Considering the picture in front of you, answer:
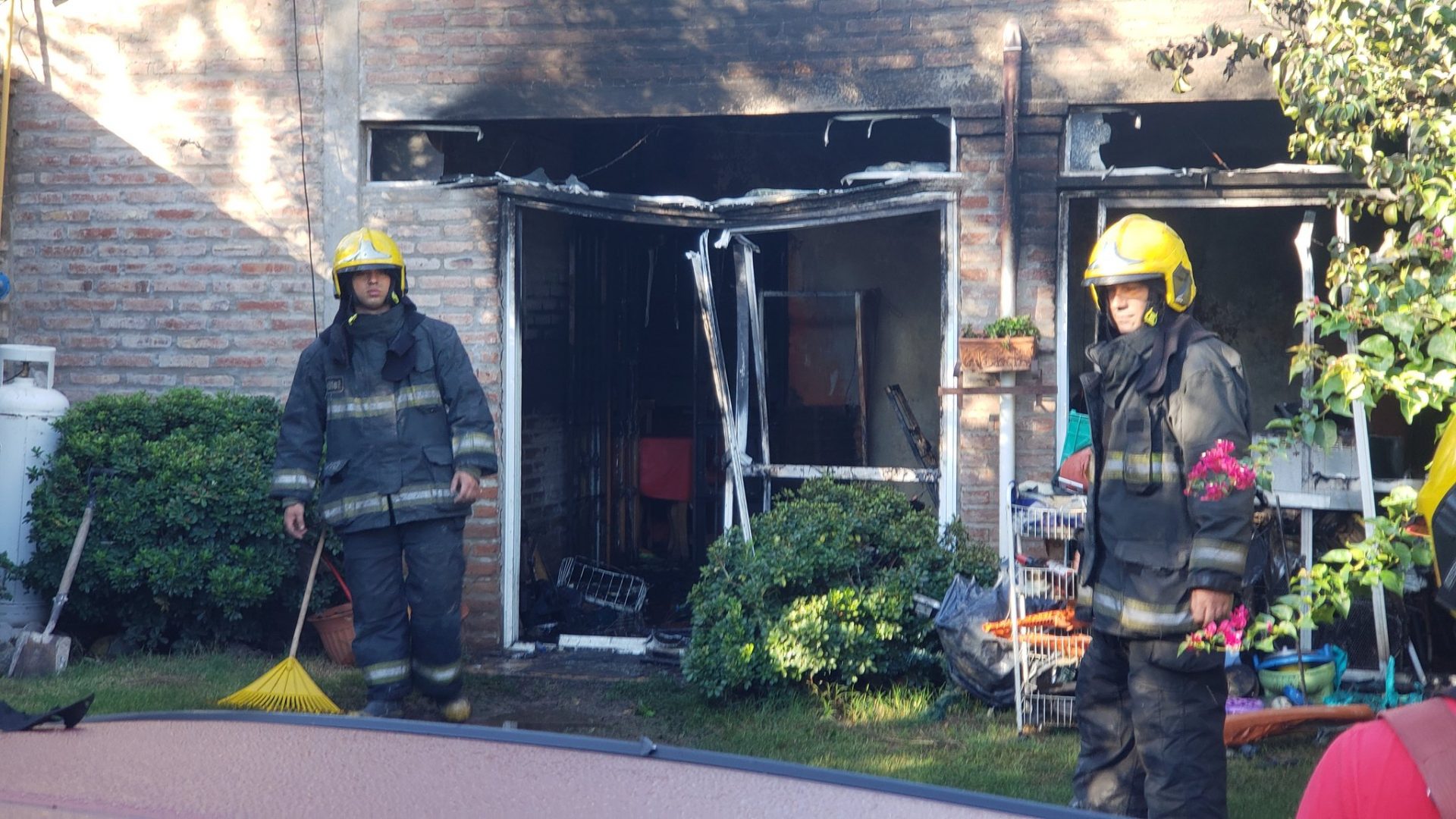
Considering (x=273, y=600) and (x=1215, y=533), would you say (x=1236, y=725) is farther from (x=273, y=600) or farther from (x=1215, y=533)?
(x=273, y=600)

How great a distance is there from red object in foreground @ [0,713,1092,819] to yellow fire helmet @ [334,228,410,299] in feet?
11.1

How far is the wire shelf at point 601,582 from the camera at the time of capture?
331 inches

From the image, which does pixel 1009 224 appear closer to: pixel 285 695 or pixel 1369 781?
pixel 285 695

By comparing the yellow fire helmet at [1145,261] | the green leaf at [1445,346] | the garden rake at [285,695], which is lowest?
the garden rake at [285,695]

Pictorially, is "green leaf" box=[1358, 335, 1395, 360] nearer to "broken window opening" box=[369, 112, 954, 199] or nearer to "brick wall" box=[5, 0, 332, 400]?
"broken window opening" box=[369, 112, 954, 199]

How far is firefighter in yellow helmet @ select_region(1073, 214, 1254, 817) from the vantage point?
3789 millimetres

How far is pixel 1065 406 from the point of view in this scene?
6.68 m

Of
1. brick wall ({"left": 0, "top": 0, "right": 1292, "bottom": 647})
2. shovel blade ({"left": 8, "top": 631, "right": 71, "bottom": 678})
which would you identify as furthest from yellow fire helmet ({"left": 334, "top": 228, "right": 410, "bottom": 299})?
shovel blade ({"left": 8, "top": 631, "right": 71, "bottom": 678})

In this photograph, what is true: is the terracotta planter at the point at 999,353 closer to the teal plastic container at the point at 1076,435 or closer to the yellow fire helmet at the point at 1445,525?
the teal plastic container at the point at 1076,435

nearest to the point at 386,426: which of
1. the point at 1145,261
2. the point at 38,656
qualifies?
the point at 38,656

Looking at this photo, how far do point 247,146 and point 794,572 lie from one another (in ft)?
12.8

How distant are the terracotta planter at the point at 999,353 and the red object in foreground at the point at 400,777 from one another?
4319 millimetres

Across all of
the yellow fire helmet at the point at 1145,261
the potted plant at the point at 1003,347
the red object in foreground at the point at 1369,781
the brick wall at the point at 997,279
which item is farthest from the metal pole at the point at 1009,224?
the red object in foreground at the point at 1369,781

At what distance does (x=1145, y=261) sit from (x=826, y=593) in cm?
268
